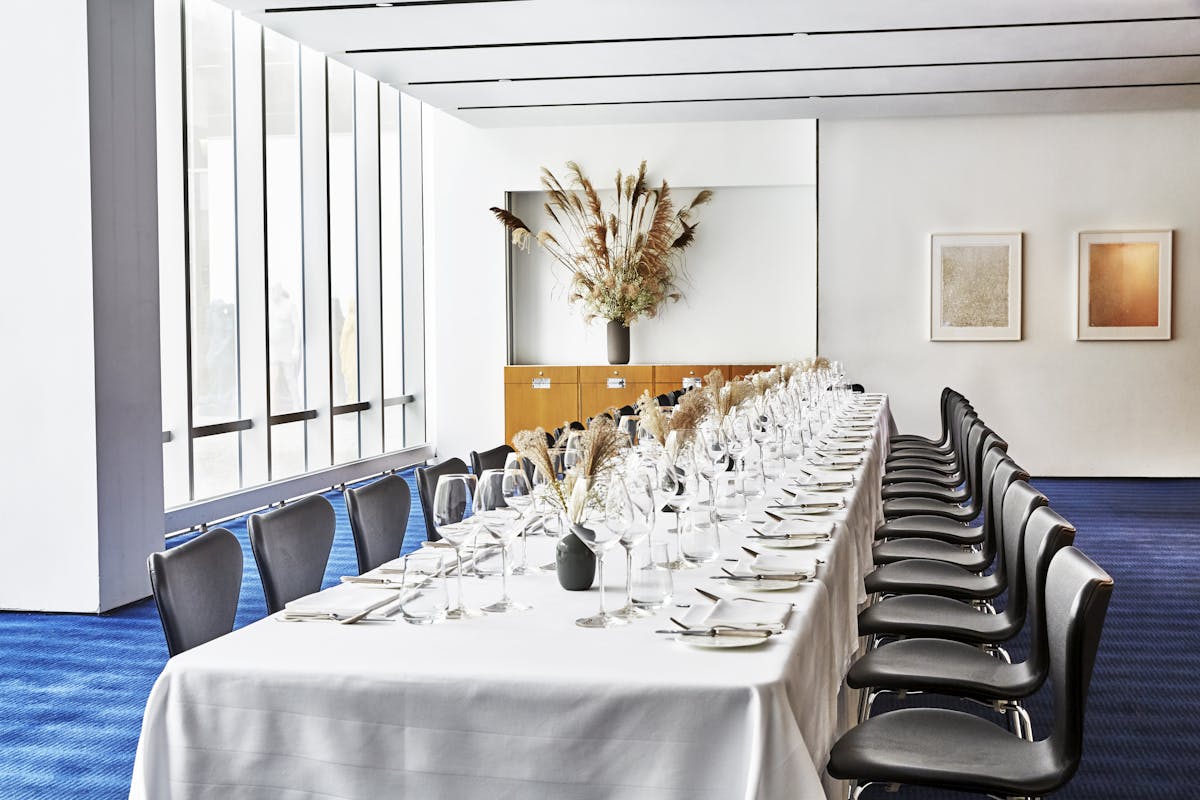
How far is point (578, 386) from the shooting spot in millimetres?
12312

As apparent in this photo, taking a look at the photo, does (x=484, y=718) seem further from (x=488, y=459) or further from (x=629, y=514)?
(x=488, y=459)

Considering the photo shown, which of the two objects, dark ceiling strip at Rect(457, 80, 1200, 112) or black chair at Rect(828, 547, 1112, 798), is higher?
dark ceiling strip at Rect(457, 80, 1200, 112)

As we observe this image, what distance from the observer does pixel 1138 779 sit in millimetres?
3857

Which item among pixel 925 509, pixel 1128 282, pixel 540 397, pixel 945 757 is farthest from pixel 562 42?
pixel 945 757

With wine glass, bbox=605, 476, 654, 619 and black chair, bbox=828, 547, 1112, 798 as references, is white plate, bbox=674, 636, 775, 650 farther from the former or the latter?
black chair, bbox=828, 547, 1112, 798

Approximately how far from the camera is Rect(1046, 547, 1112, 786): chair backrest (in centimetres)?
239

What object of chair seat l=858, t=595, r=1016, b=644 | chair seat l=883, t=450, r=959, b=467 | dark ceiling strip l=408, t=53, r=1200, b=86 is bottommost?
chair seat l=858, t=595, r=1016, b=644

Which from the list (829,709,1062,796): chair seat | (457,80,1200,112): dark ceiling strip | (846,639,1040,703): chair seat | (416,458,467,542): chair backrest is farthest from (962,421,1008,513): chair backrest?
(457,80,1200,112): dark ceiling strip

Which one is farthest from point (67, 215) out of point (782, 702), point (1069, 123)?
point (1069, 123)

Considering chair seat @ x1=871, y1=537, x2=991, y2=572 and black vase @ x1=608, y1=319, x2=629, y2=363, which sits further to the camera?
black vase @ x1=608, y1=319, x2=629, y2=363

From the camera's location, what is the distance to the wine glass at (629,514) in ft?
8.25

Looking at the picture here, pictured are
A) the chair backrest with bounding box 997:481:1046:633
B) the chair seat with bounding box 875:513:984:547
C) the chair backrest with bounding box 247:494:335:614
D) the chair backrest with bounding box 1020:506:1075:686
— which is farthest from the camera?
the chair seat with bounding box 875:513:984:547

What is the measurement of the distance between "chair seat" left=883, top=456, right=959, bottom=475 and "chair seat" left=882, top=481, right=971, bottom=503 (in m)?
0.50

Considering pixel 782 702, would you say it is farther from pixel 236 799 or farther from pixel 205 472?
pixel 205 472
